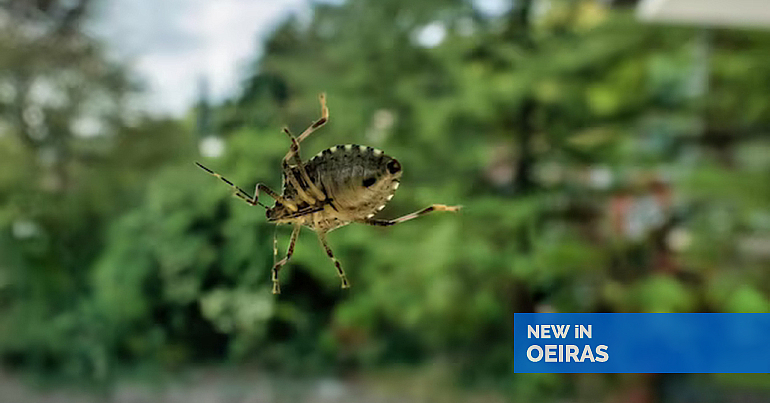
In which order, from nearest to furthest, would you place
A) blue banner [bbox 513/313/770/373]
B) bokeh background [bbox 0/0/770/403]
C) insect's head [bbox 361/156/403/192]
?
1. insect's head [bbox 361/156/403/192]
2. bokeh background [bbox 0/0/770/403]
3. blue banner [bbox 513/313/770/373]

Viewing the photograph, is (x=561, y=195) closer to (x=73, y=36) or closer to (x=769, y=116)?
(x=769, y=116)

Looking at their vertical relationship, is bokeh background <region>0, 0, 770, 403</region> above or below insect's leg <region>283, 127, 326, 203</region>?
above

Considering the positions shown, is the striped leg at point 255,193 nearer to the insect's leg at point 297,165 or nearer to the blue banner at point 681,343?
the insect's leg at point 297,165

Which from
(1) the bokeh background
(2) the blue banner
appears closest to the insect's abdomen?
(1) the bokeh background

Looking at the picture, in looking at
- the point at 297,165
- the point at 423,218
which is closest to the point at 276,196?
the point at 297,165

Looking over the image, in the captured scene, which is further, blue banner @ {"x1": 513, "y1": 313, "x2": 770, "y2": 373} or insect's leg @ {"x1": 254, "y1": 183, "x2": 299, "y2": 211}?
blue banner @ {"x1": 513, "y1": 313, "x2": 770, "y2": 373}

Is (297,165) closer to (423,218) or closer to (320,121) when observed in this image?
(320,121)

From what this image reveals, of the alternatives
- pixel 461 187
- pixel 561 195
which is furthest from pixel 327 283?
pixel 561 195

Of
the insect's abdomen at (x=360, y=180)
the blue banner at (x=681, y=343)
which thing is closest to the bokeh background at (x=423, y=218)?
the blue banner at (x=681, y=343)

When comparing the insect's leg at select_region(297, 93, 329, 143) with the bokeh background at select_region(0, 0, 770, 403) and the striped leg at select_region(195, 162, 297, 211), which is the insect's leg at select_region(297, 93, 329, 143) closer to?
the striped leg at select_region(195, 162, 297, 211)
